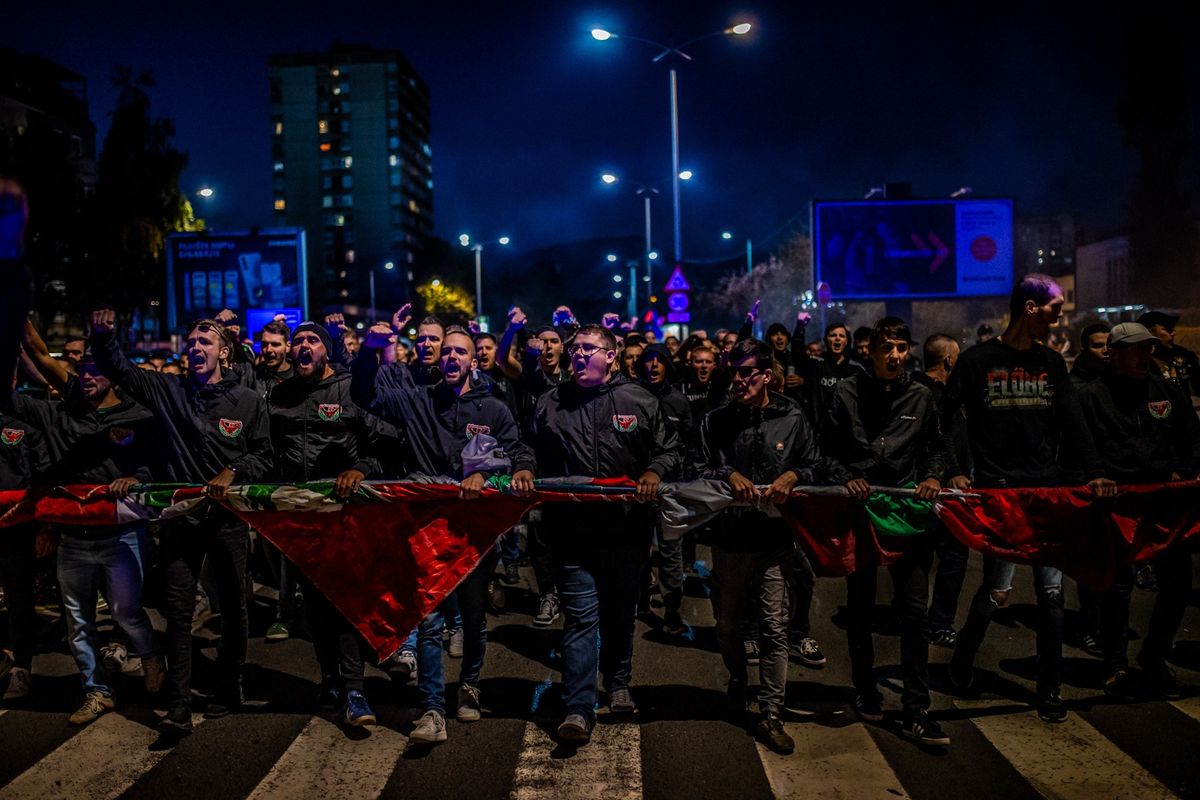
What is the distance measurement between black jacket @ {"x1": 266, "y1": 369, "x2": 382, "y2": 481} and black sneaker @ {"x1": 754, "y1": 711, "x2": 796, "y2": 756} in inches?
106

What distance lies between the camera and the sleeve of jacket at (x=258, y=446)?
223 inches

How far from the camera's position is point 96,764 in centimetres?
483

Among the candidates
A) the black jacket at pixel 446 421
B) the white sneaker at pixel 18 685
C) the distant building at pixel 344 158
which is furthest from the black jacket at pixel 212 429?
the distant building at pixel 344 158

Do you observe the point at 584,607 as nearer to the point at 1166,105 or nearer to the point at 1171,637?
the point at 1171,637

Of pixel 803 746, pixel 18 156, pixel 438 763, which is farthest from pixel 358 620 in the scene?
pixel 18 156

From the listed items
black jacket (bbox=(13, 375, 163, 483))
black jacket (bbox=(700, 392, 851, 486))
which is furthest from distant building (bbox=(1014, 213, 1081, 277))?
black jacket (bbox=(13, 375, 163, 483))

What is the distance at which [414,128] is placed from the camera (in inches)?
5851

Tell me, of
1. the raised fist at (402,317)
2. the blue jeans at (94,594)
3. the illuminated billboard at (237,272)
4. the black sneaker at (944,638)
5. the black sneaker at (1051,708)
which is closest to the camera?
the black sneaker at (1051,708)

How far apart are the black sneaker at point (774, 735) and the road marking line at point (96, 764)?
316 centimetres

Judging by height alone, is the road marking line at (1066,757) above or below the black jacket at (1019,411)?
below

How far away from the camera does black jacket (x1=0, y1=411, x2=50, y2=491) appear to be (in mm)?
5898

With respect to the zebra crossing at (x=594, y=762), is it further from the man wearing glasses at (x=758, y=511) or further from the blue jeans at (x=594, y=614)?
the man wearing glasses at (x=758, y=511)

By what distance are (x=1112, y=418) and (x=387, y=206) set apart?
5515 inches

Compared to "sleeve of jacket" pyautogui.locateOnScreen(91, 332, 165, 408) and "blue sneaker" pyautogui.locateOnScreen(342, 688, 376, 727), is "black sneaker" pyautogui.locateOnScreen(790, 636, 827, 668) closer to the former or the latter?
"blue sneaker" pyautogui.locateOnScreen(342, 688, 376, 727)
